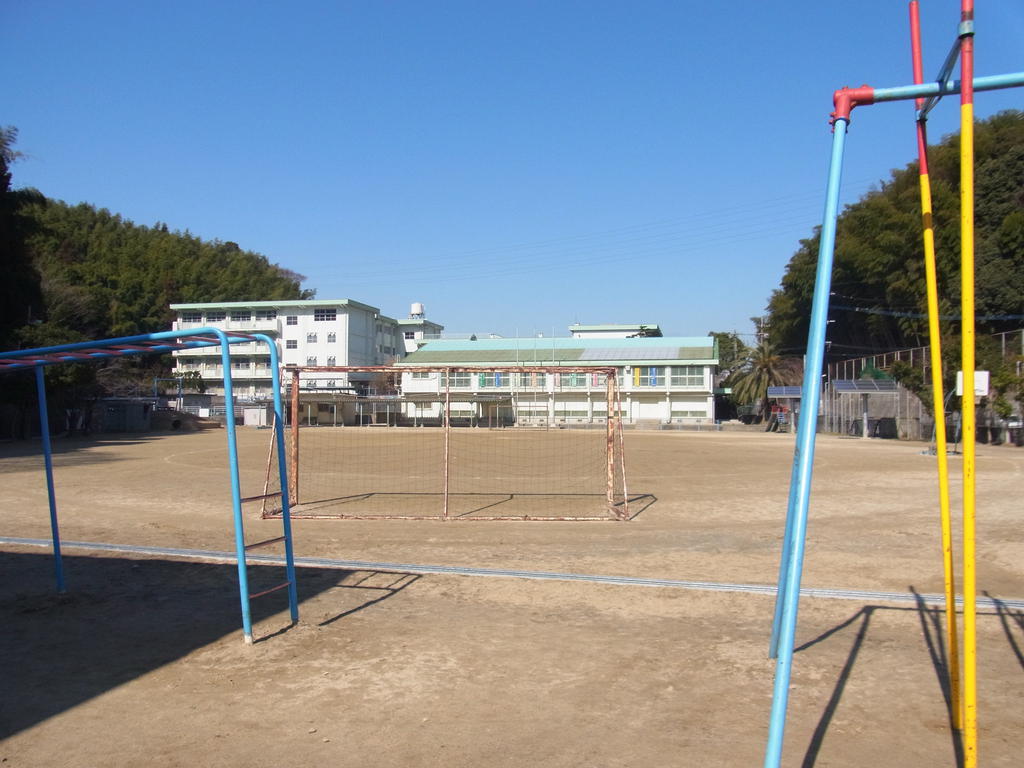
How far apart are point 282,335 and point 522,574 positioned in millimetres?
69125

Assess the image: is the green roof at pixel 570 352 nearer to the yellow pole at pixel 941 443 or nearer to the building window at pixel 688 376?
the building window at pixel 688 376

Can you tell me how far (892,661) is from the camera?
5090 millimetres

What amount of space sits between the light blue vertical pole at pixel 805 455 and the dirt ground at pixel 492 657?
100 cm

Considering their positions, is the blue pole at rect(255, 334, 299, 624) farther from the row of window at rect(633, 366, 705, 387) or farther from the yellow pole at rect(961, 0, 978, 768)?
the row of window at rect(633, 366, 705, 387)

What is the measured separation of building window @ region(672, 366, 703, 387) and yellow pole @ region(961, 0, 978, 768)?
61108 mm

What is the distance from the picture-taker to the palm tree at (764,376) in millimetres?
67875

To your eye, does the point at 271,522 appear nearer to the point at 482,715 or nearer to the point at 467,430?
the point at 482,715

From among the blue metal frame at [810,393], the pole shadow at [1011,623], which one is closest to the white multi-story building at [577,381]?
the pole shadow at [1011,623]

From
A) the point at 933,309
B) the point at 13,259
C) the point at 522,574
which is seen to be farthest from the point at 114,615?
the point at 13,259

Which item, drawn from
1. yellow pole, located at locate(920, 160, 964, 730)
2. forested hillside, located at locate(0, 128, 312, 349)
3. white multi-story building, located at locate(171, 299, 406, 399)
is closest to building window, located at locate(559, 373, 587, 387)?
white multi-story building, located at locate(171, 299, 406, 399)

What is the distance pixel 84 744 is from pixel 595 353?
65919 millimetres

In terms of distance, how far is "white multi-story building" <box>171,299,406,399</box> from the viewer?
70938mm

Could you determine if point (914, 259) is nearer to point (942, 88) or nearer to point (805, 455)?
point (942, 88)

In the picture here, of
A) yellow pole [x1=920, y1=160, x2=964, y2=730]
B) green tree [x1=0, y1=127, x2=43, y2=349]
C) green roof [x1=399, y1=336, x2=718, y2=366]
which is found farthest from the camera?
green roof [x1=399, y1=336, x2=718, y2=366]
